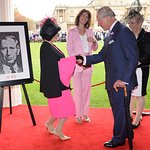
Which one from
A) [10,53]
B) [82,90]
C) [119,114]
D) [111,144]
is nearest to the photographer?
[119,114]

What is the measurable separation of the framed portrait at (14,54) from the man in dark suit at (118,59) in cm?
126

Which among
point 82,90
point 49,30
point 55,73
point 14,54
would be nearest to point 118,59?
point 55,73

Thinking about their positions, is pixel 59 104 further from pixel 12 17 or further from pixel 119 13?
pixel 119 13

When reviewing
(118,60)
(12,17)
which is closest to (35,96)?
(12,17)

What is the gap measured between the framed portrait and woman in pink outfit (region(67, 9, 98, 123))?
607mm

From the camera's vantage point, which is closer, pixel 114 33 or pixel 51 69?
pixel 114 33

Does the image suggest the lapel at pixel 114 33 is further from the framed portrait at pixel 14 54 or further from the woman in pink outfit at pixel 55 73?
the framed portrait at pixel 14 54

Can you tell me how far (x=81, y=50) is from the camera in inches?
172

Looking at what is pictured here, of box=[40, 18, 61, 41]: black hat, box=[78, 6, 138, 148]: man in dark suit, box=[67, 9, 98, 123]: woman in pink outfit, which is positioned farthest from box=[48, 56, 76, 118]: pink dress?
box=[67, 9, 98, 123]: woman in pink outfit

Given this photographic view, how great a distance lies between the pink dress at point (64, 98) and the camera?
3.56 m

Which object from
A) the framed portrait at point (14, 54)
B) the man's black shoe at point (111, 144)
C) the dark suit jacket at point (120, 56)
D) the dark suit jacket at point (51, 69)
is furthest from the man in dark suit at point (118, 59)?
the framed portrait at point (14, 54)

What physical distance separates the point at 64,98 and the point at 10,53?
105 cm

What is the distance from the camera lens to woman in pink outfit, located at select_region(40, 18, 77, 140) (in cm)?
353

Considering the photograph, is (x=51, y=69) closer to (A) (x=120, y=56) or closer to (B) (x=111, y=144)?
(A) (x=120, y=56)
